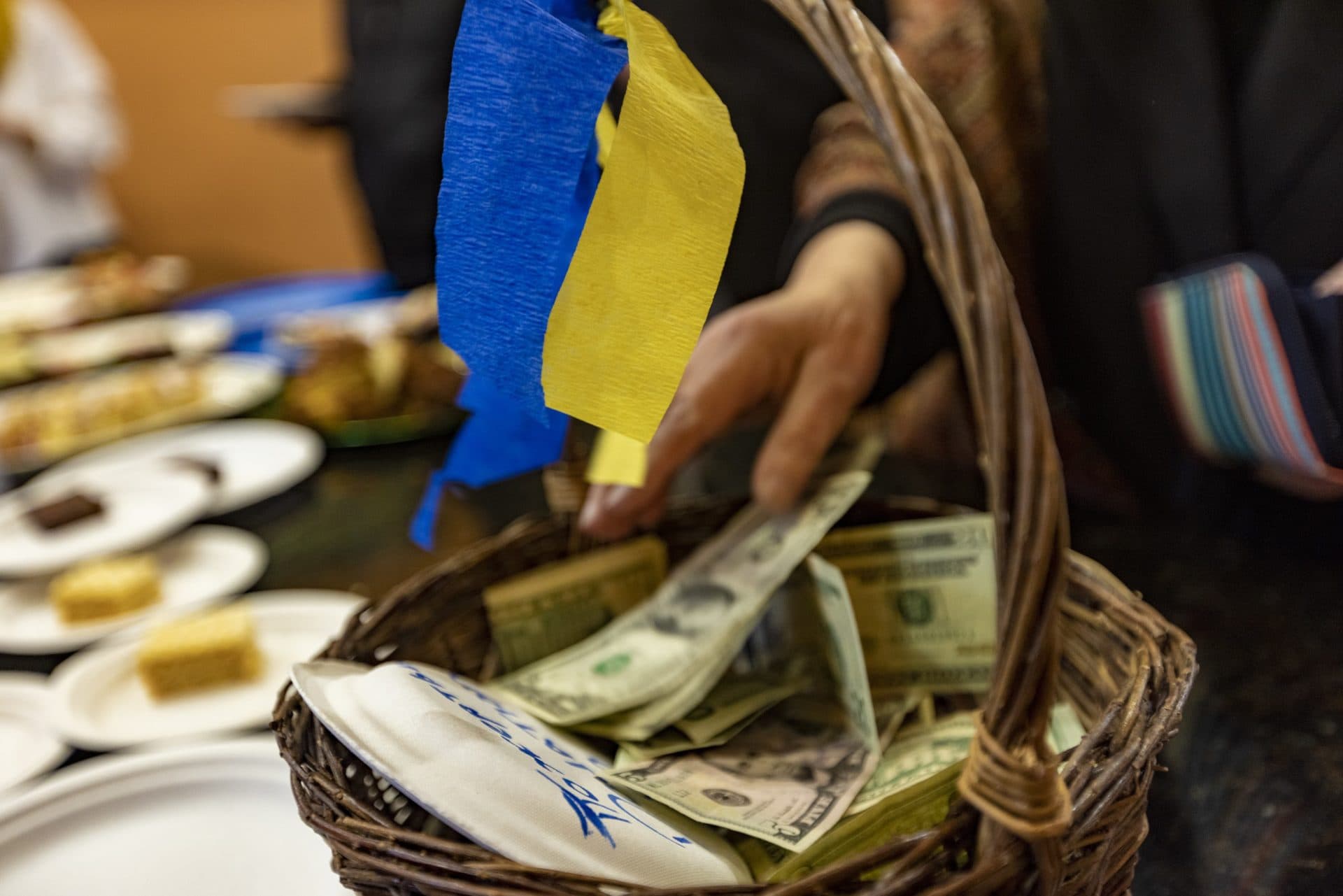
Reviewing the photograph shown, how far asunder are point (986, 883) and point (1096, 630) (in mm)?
247

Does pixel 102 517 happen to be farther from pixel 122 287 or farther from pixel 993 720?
pixel 122 287

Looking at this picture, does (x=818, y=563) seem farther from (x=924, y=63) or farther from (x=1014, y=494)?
(x=924, y=63)

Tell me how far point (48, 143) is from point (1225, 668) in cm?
422

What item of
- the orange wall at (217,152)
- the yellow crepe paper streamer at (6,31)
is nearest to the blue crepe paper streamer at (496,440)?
the yellow crepe paper streamer at (6,31)

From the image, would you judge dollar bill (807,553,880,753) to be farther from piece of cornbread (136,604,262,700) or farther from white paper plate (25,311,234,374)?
white paper plate (25,311,234,374)

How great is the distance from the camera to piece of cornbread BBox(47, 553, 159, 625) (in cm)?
92

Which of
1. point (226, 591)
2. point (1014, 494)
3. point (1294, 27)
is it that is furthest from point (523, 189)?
point (226, 591)

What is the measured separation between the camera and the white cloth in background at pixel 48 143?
141 inches

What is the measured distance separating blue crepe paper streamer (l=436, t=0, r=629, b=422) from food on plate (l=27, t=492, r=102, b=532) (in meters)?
0.92

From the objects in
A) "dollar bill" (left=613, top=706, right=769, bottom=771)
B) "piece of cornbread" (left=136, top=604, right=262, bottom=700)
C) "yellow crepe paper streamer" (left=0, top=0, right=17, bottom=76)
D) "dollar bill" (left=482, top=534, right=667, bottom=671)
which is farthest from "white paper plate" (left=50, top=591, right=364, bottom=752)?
"yellow crepe paper streamer" (left=0, top=0, right=17, bottom=76)

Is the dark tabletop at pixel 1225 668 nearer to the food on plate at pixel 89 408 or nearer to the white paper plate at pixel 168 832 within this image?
the white paper plate at pixel 168 832

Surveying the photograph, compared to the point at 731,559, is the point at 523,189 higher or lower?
higher

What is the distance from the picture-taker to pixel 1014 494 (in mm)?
295

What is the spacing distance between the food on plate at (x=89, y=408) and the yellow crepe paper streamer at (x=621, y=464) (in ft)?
3.56
